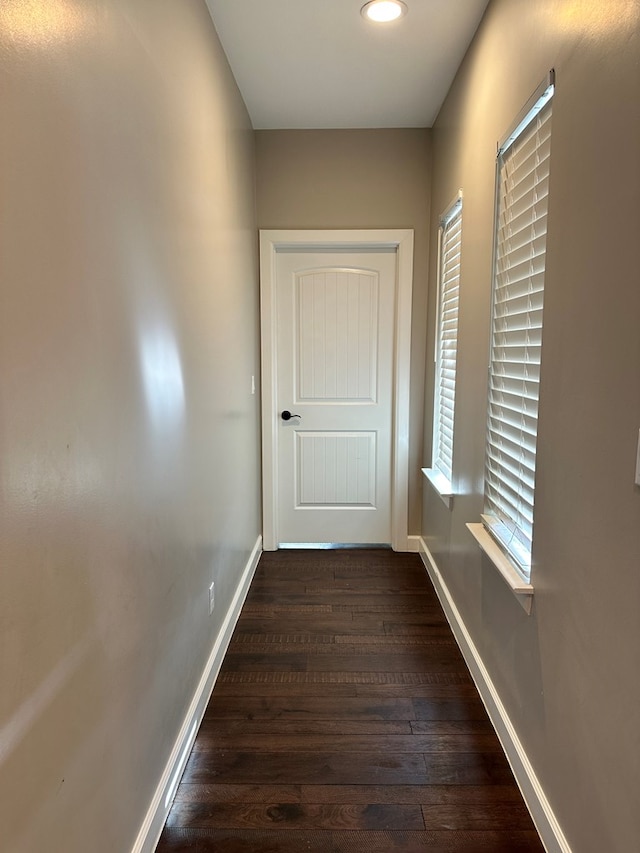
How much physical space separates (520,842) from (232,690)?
3.68 ft

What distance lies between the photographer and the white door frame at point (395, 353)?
3309 mm

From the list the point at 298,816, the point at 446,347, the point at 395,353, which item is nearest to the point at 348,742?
the point at 298,816

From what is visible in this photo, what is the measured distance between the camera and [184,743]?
68.1 inches

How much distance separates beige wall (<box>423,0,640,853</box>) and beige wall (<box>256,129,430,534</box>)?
1421 mm

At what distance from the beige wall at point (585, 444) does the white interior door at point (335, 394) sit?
5.46 ft

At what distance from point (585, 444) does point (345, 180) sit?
8.59ft

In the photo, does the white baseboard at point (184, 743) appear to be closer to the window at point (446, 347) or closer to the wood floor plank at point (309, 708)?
the wood floor plank at point (309, 708)

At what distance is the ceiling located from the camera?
2.12 meters

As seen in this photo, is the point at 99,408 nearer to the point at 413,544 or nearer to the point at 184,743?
the point at 184,743

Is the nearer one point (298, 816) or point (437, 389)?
point (298, 816)

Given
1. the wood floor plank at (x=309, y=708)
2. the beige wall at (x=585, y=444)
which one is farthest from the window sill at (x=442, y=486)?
the wood floor plank at (x=309, y=708)

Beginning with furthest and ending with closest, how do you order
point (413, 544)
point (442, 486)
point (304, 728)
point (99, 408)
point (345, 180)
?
point (413, 544) → point (345, 180) → point (442, 486) → point (304, 728) → point (99, 408)

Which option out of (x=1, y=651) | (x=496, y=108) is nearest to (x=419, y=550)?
(x=496, y=108)

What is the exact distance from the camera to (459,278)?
2566 mm
